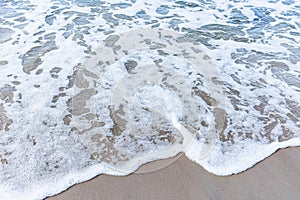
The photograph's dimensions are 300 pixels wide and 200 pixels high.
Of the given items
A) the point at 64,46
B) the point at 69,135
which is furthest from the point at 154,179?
the point at 64,46

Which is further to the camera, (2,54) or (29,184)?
(2,54)

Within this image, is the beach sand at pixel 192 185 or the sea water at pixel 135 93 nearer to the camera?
the beach sand at pixel 192 185

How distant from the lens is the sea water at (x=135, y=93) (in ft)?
5.52

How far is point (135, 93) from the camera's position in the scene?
2227 mm

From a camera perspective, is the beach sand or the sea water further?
the sea water

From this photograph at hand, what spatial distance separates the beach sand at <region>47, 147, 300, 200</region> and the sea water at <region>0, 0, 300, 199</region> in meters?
0.06

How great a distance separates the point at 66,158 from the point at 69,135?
0.21 metres

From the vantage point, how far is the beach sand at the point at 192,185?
4.76ft

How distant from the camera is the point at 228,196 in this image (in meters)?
1.45

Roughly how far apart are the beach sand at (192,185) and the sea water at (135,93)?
6 centimetres

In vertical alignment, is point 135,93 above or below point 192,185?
below

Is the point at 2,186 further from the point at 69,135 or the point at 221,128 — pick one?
the point at 221,128

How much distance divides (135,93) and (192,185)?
0.96m

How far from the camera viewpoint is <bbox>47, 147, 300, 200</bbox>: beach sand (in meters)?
1.45
